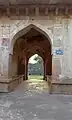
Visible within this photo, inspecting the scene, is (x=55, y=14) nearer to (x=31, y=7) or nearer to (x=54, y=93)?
(x=31, y=7)

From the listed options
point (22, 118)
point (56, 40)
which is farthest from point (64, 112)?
point (56, 40)

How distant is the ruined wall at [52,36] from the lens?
10.8 meters

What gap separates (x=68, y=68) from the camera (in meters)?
10.7

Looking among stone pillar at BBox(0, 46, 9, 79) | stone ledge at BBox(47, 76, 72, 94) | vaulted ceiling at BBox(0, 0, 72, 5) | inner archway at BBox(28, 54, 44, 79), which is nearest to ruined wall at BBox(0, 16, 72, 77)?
stone pillar at BBox(0, 46, 9, 79)

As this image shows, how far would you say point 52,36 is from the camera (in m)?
10.9

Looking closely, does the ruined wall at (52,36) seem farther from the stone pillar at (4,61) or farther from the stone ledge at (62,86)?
the stone ledge at (62,86)

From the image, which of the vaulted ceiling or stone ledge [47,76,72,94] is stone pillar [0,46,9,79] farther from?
stone ledge [47,76,72,94]

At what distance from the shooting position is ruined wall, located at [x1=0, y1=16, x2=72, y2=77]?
10.8 metres

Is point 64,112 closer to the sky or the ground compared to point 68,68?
closer to the ground

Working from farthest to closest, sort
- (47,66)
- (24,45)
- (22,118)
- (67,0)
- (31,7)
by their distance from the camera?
(47,66) → (24,45) → (31,7) → (67,0) → (22,118)

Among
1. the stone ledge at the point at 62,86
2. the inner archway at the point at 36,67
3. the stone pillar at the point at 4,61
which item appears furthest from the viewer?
the inner archway at the point at 36,67

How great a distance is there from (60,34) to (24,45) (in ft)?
26.5

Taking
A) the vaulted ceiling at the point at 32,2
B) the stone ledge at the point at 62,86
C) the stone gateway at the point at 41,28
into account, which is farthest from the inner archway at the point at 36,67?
the vaulted ceiling at the point at 32,2

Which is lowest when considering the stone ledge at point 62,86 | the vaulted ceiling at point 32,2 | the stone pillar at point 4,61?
the stone ledge at point 62,86
